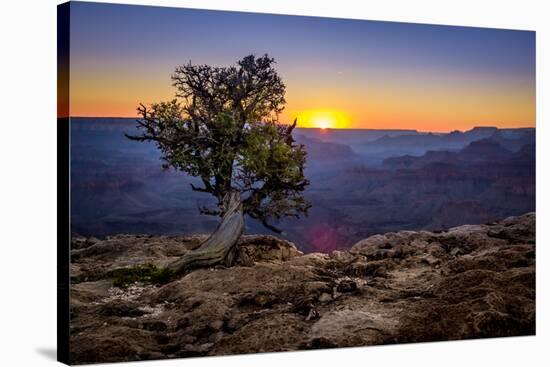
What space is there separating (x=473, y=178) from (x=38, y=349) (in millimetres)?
5014

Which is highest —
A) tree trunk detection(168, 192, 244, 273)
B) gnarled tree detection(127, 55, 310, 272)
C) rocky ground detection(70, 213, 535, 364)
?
gnarled tree detection(127, 55, 310, 272)

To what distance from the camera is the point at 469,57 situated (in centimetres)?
1276

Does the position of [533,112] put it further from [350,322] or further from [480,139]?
[350,322]

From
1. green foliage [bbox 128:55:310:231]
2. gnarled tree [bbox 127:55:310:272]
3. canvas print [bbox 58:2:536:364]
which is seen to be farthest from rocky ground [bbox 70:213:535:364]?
green foliage [bbox 128:55:310:231]

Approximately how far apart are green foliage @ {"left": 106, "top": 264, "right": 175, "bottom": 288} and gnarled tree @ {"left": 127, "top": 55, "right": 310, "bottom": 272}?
117 millimetres

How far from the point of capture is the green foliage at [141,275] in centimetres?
1104

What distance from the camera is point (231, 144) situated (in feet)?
37.9

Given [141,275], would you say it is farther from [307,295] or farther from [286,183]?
[286,183]

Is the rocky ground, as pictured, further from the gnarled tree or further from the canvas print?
the gnarled tree

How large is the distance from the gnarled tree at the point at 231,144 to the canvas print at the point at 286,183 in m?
0.02

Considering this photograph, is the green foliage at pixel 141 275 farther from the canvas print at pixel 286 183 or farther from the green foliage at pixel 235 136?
the green foliage at pixel 235 136

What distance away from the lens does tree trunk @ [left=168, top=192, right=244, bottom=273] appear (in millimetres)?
11445

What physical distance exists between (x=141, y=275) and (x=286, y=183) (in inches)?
70.1

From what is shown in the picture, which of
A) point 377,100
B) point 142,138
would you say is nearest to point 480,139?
point 377,100
